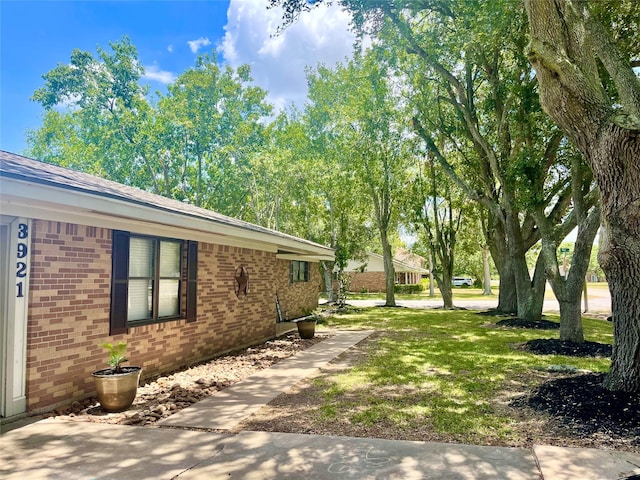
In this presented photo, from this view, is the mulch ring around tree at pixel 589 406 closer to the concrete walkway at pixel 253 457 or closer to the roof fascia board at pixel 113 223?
the concrete walkway at pixel 253 457

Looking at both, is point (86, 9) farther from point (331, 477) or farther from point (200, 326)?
point (331, 477)

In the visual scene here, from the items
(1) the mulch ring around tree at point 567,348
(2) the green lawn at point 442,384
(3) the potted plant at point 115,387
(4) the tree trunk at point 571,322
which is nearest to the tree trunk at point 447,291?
(2) the green lawn at point 442,384

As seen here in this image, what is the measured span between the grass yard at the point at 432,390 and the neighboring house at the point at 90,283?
2.70 m

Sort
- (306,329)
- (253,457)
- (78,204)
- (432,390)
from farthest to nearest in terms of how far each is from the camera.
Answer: (306,329) < (432,390) < (78,204) < (253,457)

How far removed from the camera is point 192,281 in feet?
27.0

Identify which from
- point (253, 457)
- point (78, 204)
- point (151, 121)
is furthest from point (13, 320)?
point (151, 121)

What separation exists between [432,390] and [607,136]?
4241 millimetres

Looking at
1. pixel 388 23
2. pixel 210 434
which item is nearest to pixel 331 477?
pixel 210 434

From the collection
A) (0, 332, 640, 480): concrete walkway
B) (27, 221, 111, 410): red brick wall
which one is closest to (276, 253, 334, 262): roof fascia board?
(27, 221, 111, 410): red brick wall

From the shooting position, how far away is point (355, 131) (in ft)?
79.8

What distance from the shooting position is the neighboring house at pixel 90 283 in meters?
4.93

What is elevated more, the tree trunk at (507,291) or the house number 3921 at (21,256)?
the house number 3921 at (21,256)

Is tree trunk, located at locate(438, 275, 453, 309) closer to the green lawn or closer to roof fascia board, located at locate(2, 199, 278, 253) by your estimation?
the green lawn

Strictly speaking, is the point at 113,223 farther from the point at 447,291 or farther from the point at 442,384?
the point at 447,291
